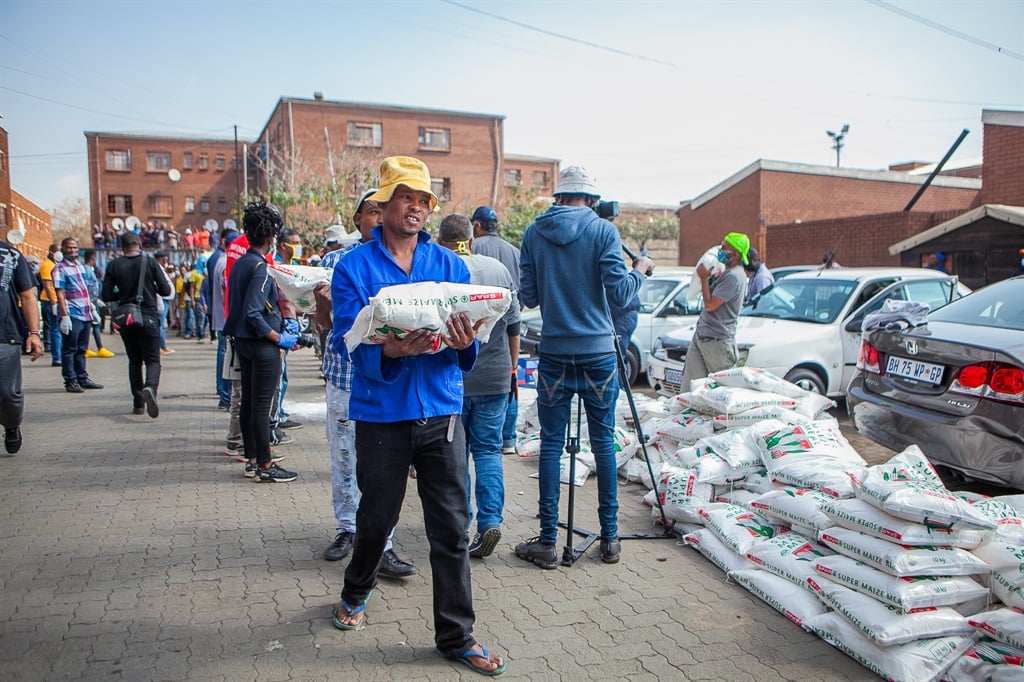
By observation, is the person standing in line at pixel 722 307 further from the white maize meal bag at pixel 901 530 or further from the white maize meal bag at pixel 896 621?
the white maize meal bag at pixel 896 621

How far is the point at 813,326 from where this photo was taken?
8.21 metres

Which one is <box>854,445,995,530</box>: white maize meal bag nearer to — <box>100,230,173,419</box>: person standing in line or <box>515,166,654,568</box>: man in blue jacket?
<box>515,166,654,568</box>: man in blue jacket

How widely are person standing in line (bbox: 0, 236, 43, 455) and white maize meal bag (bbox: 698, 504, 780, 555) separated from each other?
549cm

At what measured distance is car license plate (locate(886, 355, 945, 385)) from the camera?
191 inches

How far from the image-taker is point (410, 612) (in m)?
3.54

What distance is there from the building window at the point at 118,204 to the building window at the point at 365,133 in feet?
57.3

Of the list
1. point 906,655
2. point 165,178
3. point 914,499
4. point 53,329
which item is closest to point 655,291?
point 914,499

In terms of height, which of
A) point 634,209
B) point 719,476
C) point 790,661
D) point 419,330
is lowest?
Result: point 790,661

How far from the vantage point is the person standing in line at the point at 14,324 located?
575 centimetres

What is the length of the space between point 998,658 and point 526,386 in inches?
229

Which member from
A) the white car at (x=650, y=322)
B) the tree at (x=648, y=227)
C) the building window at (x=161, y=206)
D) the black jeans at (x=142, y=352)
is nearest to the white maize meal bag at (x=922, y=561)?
the white car at (x=650, y=322)

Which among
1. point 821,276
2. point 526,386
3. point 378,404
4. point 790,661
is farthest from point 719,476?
point 821,276

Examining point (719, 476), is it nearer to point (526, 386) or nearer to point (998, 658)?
point (998, 658)

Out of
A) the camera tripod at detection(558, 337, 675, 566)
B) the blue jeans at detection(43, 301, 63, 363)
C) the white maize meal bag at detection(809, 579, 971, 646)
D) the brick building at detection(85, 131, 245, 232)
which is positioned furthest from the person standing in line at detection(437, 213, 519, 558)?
the brick building at detection(85, 131, 245, 232)
